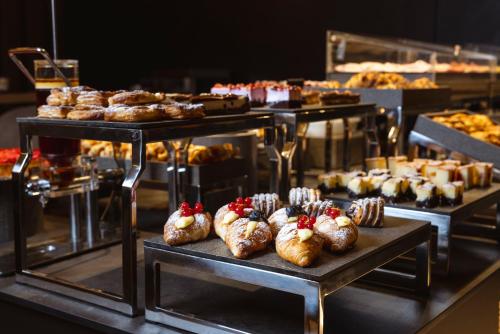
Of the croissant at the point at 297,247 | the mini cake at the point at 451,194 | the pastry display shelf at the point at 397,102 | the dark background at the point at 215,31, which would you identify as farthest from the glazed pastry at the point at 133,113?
the dark background at the point at 215,31

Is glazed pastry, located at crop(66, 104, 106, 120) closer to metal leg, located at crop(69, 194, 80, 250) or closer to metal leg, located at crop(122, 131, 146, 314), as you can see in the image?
metal leg, located at crop(122, 131, 146, 314)

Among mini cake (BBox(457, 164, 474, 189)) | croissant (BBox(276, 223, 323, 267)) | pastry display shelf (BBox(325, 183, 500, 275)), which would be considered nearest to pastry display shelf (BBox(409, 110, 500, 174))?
Result: mini cake (BBox(457, 164, 474, 189))

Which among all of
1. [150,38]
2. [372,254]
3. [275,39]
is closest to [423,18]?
[275,39]

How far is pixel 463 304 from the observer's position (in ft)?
8.20

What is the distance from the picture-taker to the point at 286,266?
196 cm

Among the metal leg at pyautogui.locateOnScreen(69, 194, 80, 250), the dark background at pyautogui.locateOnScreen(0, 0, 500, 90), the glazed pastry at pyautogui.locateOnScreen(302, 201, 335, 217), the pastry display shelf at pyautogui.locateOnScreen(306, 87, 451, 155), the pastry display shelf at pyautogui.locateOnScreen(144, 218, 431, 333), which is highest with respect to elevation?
the dark background at pyautogui.locateOnScreen(0, 0, 500, 90)

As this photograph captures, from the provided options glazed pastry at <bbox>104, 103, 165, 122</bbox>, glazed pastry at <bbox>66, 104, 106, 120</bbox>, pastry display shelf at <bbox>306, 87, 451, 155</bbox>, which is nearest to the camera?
glazed pastry at <bbox>104, 103, 165, 122</bbox>

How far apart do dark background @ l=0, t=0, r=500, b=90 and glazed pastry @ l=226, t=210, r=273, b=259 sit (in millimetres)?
6342

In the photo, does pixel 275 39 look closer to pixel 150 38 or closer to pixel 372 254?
pixel 150 38

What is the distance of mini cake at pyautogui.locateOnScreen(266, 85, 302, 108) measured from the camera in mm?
3258

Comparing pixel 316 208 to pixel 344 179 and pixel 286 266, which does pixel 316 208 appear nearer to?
pixel 286 266

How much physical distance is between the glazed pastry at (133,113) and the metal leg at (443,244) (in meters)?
1.29

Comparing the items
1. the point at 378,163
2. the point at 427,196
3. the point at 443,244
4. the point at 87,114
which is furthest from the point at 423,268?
the point at 87,114

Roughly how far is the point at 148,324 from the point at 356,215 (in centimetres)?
87
